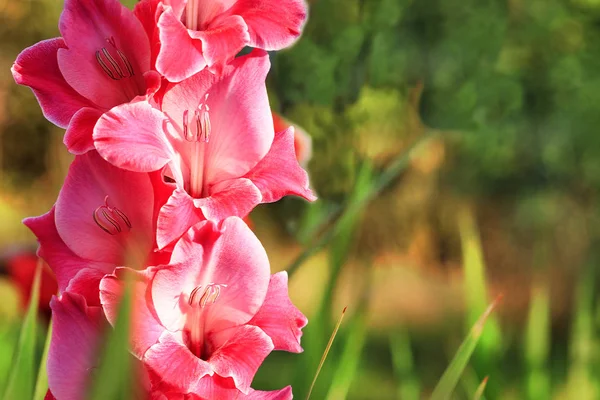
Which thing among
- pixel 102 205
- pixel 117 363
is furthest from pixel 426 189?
pixel 117 363


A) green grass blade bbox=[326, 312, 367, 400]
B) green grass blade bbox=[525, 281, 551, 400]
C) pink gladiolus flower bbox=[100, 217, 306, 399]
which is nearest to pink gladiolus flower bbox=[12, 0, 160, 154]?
pink gladiolus flower bbox=[100, 217, 306, 399]

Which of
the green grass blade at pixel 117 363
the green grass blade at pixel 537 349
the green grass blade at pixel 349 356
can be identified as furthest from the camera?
the green grass blade at pixel 537 349

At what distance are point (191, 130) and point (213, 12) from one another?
87 millimetres

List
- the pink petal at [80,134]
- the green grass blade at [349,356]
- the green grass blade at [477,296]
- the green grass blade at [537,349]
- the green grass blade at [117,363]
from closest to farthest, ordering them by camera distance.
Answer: the green grass blade at [117,363] < the pink petal at [80,134] < the green grass blade at [349,356] < the green grass blade at [477,296] < the green grass blade at [537,349]

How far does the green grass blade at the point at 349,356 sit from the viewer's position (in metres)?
0.86

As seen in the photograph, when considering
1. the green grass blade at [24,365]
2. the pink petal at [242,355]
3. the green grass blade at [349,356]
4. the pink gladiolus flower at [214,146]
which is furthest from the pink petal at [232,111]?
Answer: the green grass blade at [349,356]

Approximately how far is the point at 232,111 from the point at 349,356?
402 millimetres

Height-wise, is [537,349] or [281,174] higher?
[281,174]

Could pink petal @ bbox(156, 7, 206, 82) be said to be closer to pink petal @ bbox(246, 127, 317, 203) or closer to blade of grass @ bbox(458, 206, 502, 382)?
pink petal @ bbox(246, 127, 317, 203)

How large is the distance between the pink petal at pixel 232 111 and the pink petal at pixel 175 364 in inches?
4.5

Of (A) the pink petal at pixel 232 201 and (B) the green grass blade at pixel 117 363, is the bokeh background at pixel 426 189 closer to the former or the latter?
(A) the pink petal at pixel 232 201

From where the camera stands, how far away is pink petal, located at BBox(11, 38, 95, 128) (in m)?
0.55

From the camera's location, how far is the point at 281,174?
22.4 inches

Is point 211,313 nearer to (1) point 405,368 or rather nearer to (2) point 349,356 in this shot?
(2) point 349,356
